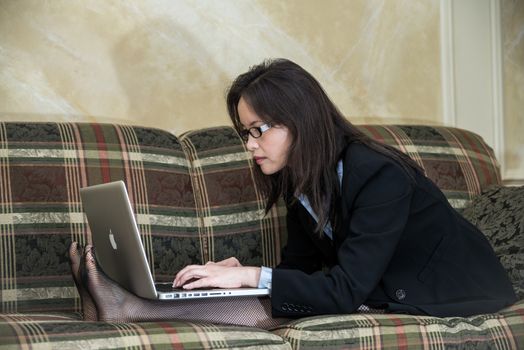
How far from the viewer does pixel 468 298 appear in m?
2.09

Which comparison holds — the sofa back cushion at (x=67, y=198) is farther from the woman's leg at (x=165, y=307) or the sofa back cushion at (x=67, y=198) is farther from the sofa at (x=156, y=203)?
the woman's leg at (x=165, y=307)

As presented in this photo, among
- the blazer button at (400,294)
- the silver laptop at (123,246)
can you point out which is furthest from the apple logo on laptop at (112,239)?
the blazer button at (400,294)

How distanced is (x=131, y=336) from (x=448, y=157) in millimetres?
1506

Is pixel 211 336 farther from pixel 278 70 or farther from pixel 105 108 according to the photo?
pixel 105 108

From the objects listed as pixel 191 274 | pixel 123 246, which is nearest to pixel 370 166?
pixel 191 274

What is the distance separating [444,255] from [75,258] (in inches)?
34.8

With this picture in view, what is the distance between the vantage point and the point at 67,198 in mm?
2418

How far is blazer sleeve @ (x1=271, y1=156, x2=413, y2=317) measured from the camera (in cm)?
197

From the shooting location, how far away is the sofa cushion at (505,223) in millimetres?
2312

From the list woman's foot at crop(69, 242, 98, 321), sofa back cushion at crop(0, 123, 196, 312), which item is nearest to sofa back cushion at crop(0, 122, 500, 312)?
sofa back cushion at crop(0, 123, 196, 312)

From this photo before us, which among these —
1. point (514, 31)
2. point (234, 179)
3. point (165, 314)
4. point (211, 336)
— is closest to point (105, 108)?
point (234, 179)

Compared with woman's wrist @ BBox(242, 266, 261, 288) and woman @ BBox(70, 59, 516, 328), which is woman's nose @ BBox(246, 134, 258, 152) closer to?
woman @ BBox(70, 59, 516, 328)

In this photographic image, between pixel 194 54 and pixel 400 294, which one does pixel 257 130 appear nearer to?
pixel 400 294

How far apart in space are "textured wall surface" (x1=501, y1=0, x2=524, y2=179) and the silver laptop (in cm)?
211
